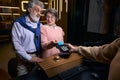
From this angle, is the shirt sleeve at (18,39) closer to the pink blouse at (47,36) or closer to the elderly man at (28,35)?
the elderly man at (28,35)

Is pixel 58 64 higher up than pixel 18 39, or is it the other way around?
pixel 18 39

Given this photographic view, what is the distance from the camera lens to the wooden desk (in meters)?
1.21

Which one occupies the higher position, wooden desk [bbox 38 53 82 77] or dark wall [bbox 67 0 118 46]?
dark wall [bbox 67 0 118 46]

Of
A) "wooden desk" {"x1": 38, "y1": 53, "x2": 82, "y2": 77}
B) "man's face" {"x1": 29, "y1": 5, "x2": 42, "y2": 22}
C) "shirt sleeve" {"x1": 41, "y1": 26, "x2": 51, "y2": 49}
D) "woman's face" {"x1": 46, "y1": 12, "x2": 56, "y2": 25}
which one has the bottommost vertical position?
"wooden desk" {"x1": 38, "y1": 53, "x2": 82, "y2": 77}

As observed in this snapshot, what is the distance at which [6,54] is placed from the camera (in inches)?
104

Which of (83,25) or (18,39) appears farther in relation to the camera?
(83,25)

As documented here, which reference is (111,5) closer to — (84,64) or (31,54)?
(84,64)

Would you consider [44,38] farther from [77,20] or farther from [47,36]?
[77,20]

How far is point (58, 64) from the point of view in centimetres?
129

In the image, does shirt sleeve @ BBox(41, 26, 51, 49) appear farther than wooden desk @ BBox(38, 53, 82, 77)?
Yes

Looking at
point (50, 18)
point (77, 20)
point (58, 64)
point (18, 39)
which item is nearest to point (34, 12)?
point (50, 18)

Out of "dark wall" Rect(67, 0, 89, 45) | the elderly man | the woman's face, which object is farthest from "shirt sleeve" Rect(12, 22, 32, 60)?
"dark wall" Rect(67, 0, 89, 45)

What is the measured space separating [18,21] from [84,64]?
659 millimetres

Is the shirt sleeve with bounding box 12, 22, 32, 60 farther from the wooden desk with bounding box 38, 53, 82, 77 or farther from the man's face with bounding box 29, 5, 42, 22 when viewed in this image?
the wooden desk with bounding box 38, 53, 82, 77
